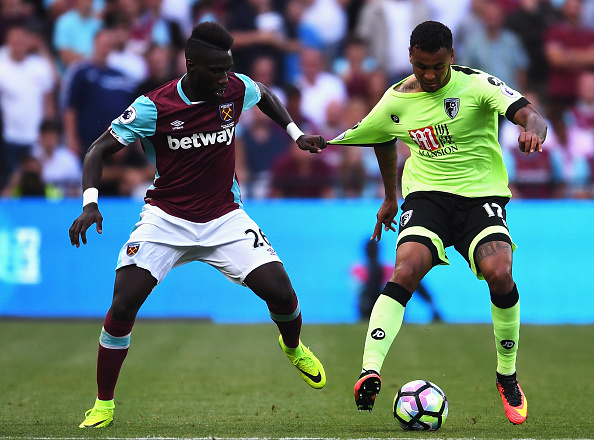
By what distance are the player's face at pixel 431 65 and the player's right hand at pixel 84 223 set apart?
2282mm

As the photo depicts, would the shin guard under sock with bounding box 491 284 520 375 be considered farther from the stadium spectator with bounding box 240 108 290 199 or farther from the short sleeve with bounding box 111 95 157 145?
the stadium spectator with bounding box 240 108 290 199

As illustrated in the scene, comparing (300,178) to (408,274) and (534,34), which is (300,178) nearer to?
(534,34)

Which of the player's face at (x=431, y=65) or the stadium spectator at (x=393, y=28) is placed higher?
the player's face at (x=431, y=65)

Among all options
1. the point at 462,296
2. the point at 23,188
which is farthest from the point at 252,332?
the point at 23,188

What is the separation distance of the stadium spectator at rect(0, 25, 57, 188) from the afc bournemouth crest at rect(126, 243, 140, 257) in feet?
30.5

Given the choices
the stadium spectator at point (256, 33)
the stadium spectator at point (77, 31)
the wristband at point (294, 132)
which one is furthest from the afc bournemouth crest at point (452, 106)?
the stadium spectator at point (77, 31)

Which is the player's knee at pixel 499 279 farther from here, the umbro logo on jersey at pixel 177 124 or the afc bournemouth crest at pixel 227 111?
the umbro logo on jersey at pixel 177 124

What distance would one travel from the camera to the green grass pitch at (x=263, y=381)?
612 cm

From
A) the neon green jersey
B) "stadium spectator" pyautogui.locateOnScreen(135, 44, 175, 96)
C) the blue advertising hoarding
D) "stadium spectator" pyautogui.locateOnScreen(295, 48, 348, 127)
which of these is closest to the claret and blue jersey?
the neon green jersey

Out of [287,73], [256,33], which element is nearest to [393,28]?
[287,73]

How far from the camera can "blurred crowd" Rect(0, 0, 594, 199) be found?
1444cm

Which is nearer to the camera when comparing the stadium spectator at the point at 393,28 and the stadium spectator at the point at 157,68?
the stadium spectator at the point at 157,68

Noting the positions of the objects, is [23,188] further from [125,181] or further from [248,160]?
[248,160]

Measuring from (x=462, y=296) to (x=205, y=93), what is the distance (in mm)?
7899
